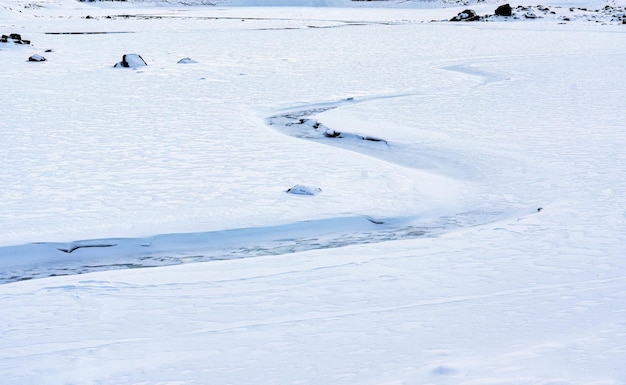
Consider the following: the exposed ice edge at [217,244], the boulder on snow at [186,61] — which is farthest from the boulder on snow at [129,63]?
the exposed ice edge at [217,244]

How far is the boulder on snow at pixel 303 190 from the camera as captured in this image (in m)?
5.55

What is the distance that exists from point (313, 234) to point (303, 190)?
27.8 inches

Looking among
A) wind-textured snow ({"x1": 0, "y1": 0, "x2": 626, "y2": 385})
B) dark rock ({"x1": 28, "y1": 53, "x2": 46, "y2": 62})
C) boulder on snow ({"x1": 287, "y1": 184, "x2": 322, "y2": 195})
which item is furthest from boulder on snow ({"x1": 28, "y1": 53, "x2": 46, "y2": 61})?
boulder on snow ({"x1": 287, "y1": 184, "x2": 322, "y2": 195})

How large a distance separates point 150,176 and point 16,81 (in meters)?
6.53

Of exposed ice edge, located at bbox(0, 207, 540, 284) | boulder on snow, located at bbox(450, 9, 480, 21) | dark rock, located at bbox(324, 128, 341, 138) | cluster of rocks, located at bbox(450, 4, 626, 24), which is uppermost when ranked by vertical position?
exposed ice edge, located at bbox(0, 207, 540, 284)

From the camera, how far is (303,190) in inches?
219

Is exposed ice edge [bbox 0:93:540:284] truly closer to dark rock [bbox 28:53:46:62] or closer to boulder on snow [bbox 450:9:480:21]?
dark rock [bbox 28:53:46:62]

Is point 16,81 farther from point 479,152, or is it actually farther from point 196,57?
point 479,152

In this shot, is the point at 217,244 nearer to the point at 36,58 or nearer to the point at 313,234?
the point at 313,234

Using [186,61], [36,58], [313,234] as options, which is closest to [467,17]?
[186,61]

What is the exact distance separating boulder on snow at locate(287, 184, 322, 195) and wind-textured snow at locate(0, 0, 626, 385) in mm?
64

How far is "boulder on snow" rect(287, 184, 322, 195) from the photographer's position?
219 inches

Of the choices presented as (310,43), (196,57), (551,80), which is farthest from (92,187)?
(310,43)

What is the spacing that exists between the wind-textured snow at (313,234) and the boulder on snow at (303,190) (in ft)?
0.21
